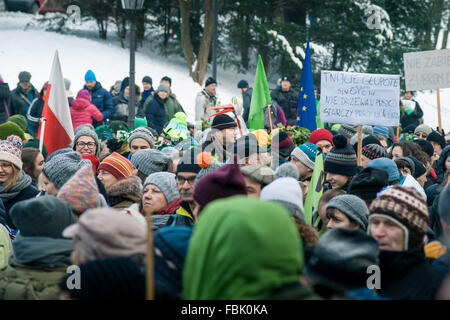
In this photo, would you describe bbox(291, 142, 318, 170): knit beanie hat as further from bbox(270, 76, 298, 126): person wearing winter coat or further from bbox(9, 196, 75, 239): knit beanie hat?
bbox(270, 76, 298, 126): person wearing winter coat

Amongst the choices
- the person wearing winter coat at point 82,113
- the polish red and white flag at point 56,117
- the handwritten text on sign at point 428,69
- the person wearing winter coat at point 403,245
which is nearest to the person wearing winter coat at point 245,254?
the person wearing winter coat at point 403,245

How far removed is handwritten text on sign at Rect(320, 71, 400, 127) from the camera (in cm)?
752

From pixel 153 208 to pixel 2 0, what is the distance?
2610 centimetres

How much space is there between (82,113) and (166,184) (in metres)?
6.40

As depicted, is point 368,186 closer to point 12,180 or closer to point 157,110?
point 12,180

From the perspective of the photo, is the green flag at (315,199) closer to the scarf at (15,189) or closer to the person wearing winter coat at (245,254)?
the scarf at (15,189)

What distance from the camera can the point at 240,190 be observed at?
3428 mm

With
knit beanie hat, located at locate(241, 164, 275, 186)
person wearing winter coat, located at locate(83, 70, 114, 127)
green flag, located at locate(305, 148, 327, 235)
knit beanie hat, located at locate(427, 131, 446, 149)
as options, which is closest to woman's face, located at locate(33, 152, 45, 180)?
knit beanie hat, located at locate(241, 164, 275, 186)

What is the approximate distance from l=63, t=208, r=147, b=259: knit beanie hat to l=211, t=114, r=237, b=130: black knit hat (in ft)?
14.1

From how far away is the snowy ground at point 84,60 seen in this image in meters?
19.5

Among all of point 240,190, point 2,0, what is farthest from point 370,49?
point 240,190

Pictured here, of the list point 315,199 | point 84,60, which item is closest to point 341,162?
point 315,199
